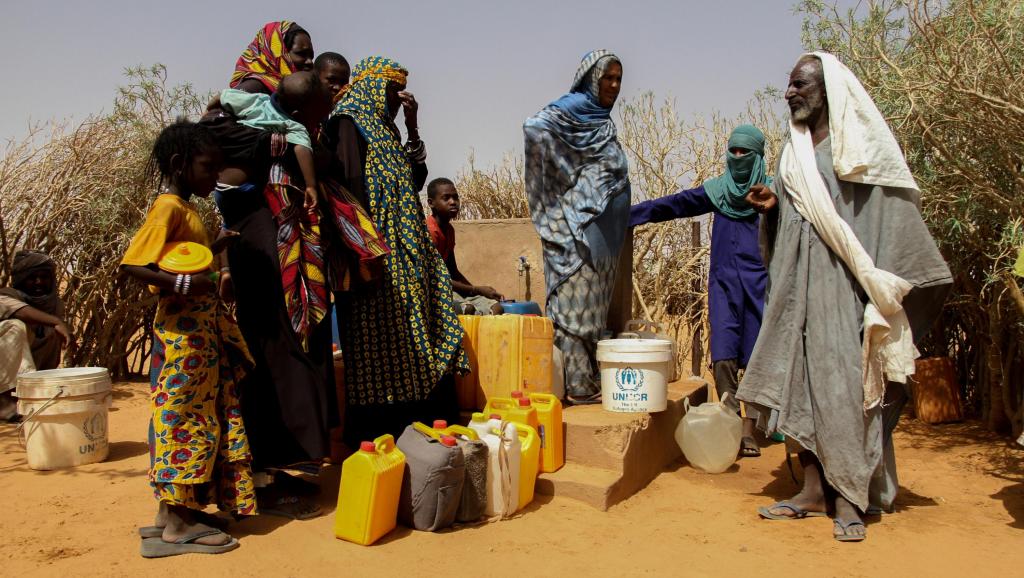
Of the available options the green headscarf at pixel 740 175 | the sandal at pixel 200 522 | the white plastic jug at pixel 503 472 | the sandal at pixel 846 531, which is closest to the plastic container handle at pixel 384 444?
the white plastic jug at pixel 503 472

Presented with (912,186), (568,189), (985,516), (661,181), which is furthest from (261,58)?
(661,181)

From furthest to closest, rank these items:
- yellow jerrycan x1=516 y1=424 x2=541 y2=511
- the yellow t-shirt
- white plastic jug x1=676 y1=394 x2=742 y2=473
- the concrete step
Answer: white plastic jug x1=676 y1=394 x2=742 y2=473, the concrete step, yellow jerrycan x1=516 y1=424 x2=541 y2=511, the yellow t-shirt

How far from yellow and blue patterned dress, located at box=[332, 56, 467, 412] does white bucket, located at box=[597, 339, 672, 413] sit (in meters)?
0.89

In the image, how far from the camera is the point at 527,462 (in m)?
3.74

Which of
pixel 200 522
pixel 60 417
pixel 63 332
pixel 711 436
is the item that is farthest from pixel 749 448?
pixel 63 332

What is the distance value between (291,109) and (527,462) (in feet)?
6.62

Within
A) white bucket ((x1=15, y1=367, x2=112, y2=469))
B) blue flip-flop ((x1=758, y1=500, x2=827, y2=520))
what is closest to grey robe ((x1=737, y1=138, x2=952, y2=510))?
blue flip-flop ((x1=758, y1=500, x2=827, y2=520))

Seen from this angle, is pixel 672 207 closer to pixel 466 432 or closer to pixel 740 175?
pixel 740 175

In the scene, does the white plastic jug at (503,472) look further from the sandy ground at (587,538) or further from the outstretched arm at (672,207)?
the outstretched arm at (672,207)

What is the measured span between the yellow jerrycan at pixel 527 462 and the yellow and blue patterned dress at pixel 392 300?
561 mm

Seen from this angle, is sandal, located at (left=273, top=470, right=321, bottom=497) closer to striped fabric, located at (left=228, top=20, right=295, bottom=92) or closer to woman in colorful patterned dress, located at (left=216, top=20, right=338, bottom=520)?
woman in colorful patterned dress, located at (left=216, top=20, right=338, bottom=520)

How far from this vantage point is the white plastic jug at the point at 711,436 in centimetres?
459

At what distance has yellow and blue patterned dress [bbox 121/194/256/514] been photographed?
2.96m

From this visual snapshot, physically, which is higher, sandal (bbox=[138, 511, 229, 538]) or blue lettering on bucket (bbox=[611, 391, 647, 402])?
blue lettering on bucket (bbox=[611, 391, 647, 402])
